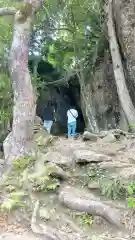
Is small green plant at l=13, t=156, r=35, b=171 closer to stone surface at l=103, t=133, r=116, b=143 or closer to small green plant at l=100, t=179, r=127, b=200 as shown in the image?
small green plant at l=100, t=179, r=127, b=200

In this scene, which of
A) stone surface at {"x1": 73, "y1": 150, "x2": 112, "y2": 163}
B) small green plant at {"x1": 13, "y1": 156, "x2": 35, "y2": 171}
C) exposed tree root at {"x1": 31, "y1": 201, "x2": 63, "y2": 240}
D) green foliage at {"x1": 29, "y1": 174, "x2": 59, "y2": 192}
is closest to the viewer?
exposed tree root at {"x1": 31, "y1": 201, "x2": 63, "y2": 240}

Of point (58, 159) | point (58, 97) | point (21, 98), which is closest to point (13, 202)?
point (58, 159)

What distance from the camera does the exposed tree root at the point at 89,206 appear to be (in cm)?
502

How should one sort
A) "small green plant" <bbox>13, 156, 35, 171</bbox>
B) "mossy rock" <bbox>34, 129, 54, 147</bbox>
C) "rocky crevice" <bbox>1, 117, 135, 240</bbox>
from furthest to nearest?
"mossy rock" <bbox>34, 129, 54, 147</bbox> → "small green plant" <bbox>13, 156, 35, 171</bbox> → "rocky crevice" <bbox>1, 117, 135, 240</bbox>

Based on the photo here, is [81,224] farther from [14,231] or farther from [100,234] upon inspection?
[14,231]

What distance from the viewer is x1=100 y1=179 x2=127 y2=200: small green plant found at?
217 inches

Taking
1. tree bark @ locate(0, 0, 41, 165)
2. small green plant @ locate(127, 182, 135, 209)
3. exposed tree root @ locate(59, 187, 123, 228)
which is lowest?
exposed tree root @ locate(59, 187, 123, 228)

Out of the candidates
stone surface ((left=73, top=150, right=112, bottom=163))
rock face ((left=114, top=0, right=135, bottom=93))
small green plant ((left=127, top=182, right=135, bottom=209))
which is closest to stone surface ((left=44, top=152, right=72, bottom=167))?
stone surface ((left=73, top=150, right=112, bottom=163))

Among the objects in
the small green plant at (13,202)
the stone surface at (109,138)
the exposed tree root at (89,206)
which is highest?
the stone surface at (109,138)

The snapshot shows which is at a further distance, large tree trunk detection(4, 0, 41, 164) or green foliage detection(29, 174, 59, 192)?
large tree trunk detection(4, 0, 41, 164)

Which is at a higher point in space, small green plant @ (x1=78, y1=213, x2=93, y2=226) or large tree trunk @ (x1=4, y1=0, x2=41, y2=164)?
large tree trunk @ (x1=4, y1=0, x2=41, y2=164)

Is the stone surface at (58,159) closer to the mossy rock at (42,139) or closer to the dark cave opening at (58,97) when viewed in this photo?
the mossy rock at (42,139)

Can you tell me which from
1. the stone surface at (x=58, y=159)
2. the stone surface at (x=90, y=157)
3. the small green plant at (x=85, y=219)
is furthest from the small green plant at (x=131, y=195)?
the stone surface at (x=58, y=159)

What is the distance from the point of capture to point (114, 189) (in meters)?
5.58
